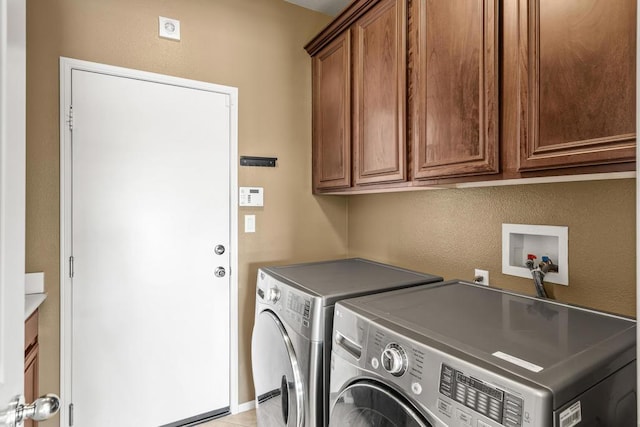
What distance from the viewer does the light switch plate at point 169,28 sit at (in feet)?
6.52

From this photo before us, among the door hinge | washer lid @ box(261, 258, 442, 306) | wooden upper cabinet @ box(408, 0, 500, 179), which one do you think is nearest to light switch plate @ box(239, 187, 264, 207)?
washer lid @ box(261, 258, 442, 306)

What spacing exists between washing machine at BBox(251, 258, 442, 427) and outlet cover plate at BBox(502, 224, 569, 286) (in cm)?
35

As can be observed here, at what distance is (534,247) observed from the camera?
1.47 metres

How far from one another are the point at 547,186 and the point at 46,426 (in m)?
2.60

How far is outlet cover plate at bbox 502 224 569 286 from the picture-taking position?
136 centimetres

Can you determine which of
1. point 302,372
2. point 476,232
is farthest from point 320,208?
point 302,372

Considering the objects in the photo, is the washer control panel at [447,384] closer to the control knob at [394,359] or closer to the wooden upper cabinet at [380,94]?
the control knob at [394,359]

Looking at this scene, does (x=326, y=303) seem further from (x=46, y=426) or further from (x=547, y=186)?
(x=46, y=426)

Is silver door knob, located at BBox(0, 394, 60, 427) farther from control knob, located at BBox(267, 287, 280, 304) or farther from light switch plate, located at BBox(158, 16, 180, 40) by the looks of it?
light switch plate, located at BBox(158, 16, 180, 40)

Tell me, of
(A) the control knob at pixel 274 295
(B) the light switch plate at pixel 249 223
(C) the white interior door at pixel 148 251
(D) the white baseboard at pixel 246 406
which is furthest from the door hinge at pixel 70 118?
(D) the white baseboard at pixel 246 406

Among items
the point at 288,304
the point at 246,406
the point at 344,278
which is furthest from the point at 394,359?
the point at 246,406

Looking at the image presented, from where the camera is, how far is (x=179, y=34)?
6.68ft

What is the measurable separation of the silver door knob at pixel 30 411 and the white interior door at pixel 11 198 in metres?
0.01

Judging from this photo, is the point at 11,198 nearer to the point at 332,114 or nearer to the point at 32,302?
the point at 32,302
